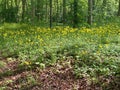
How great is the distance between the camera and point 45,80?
26.9 feet

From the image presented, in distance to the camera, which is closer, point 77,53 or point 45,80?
point 45,80

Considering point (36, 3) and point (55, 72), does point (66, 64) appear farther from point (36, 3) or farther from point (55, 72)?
point (36, 3)

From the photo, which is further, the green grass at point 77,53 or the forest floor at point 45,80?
the green grass at point 77,53

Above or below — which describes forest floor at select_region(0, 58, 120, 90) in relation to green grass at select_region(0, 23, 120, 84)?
below

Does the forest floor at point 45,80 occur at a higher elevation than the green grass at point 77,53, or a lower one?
lower

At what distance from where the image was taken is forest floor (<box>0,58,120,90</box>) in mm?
7625

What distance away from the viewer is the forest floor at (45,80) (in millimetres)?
7625

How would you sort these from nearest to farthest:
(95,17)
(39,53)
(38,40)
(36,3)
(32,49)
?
(39,53) → (32,49) → (38,40) → (95,17) → (36,3)

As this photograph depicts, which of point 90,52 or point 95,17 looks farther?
point 95,17

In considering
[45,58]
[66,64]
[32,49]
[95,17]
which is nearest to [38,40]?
[32,49]

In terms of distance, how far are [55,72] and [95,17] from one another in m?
17.5

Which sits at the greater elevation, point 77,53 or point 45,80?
point 77,53

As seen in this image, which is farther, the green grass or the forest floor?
the green grass

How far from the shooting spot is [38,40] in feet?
44.2
